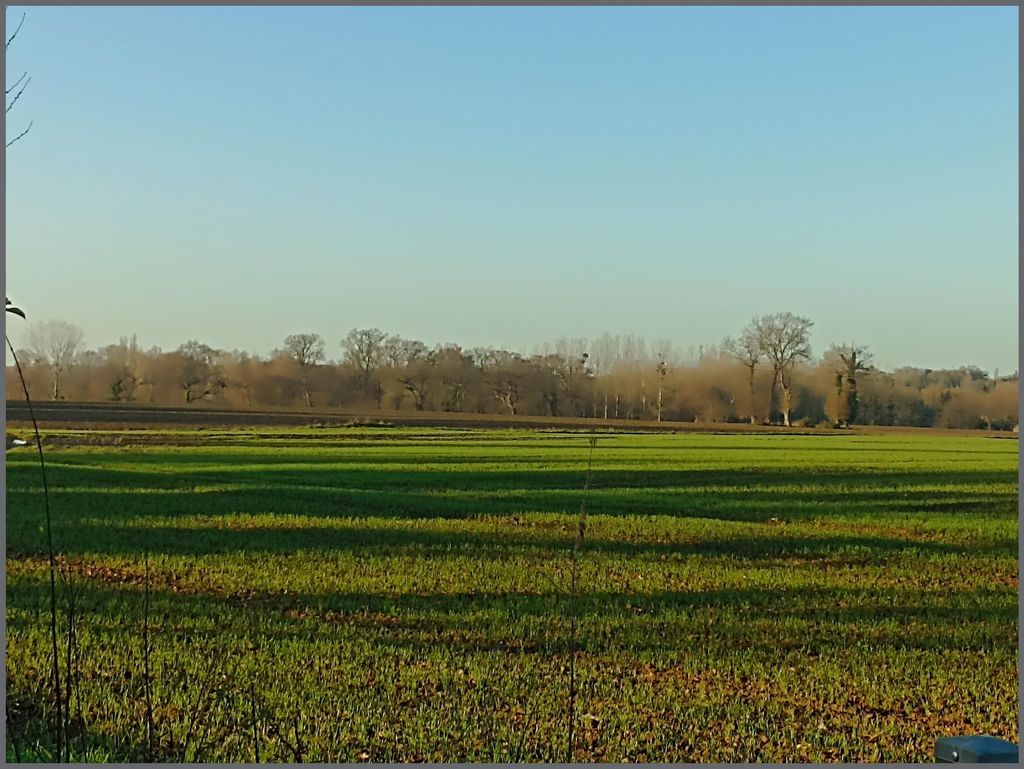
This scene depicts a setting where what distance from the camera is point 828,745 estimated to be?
148 inches

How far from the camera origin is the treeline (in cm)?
780

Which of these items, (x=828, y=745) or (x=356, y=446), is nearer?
(x=828, y=745)

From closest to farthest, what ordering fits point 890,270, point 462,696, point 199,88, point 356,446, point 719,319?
point 462,696 < point 199,88 < point 890,270 < point 719,319 < point 356,446

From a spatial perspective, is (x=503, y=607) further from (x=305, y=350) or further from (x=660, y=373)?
(x=660, y=373)

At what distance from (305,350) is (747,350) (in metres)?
4.83

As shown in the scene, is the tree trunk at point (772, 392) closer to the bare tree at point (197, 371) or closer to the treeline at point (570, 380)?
the treeline at point (570, 380)

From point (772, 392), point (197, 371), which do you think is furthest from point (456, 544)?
point (772, 392)

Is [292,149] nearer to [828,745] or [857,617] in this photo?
[828,745]

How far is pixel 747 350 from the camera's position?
31.8 feet

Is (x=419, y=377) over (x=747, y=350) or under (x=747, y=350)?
under

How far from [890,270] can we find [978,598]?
277 cm

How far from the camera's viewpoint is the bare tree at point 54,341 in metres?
5.72

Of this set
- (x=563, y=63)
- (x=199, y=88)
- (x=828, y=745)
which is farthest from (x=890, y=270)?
(x=199, y=88)

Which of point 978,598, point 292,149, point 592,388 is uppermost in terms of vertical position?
point 292,149
